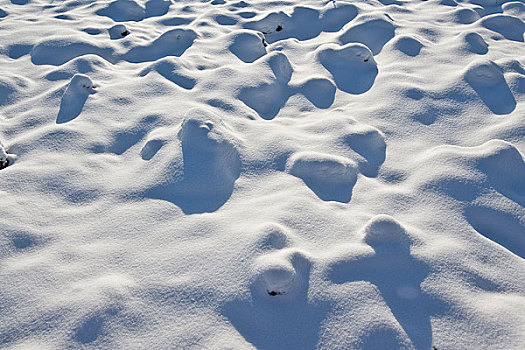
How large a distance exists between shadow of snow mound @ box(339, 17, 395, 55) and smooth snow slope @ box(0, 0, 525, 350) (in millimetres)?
15

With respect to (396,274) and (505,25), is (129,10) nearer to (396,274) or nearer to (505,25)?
(505,25)

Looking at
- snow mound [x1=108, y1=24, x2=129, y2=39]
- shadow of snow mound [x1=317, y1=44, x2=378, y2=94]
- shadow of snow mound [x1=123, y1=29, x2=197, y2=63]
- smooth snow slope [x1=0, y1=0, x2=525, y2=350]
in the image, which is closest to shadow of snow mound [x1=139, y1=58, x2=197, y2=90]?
smooth snow slope [x1=0, y1=0, x2=525, y2=350]

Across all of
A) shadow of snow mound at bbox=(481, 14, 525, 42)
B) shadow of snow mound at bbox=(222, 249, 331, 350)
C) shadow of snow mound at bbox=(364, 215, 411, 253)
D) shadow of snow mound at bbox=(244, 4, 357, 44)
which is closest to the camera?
shadow of snow mound at bbox=(222, 249, 331, 350)

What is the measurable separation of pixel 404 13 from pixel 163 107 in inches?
92.8

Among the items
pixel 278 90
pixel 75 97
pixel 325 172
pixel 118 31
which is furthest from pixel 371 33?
pixel 75 97

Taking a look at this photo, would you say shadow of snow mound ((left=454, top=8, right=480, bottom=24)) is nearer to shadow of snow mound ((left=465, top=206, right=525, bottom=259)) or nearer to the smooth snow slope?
the smooth snow slope

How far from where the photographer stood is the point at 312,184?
5.87 feet

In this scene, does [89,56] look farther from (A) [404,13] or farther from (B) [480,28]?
(B) [480,28]

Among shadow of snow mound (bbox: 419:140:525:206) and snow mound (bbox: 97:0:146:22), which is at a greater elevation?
shadow of snow mound (bbox: 419:140:525:206)

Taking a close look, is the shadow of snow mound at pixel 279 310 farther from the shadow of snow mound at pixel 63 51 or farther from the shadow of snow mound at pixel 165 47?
the shadow of snow mound at pixel 63 51

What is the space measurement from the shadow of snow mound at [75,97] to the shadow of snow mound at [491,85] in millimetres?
2297

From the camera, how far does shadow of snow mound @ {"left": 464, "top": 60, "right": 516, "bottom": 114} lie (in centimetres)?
227

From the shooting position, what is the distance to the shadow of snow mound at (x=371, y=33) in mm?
2945

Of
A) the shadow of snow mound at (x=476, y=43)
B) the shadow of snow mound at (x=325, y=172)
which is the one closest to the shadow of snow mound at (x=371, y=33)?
the shadow of snow mound at (x=476, y=43)
